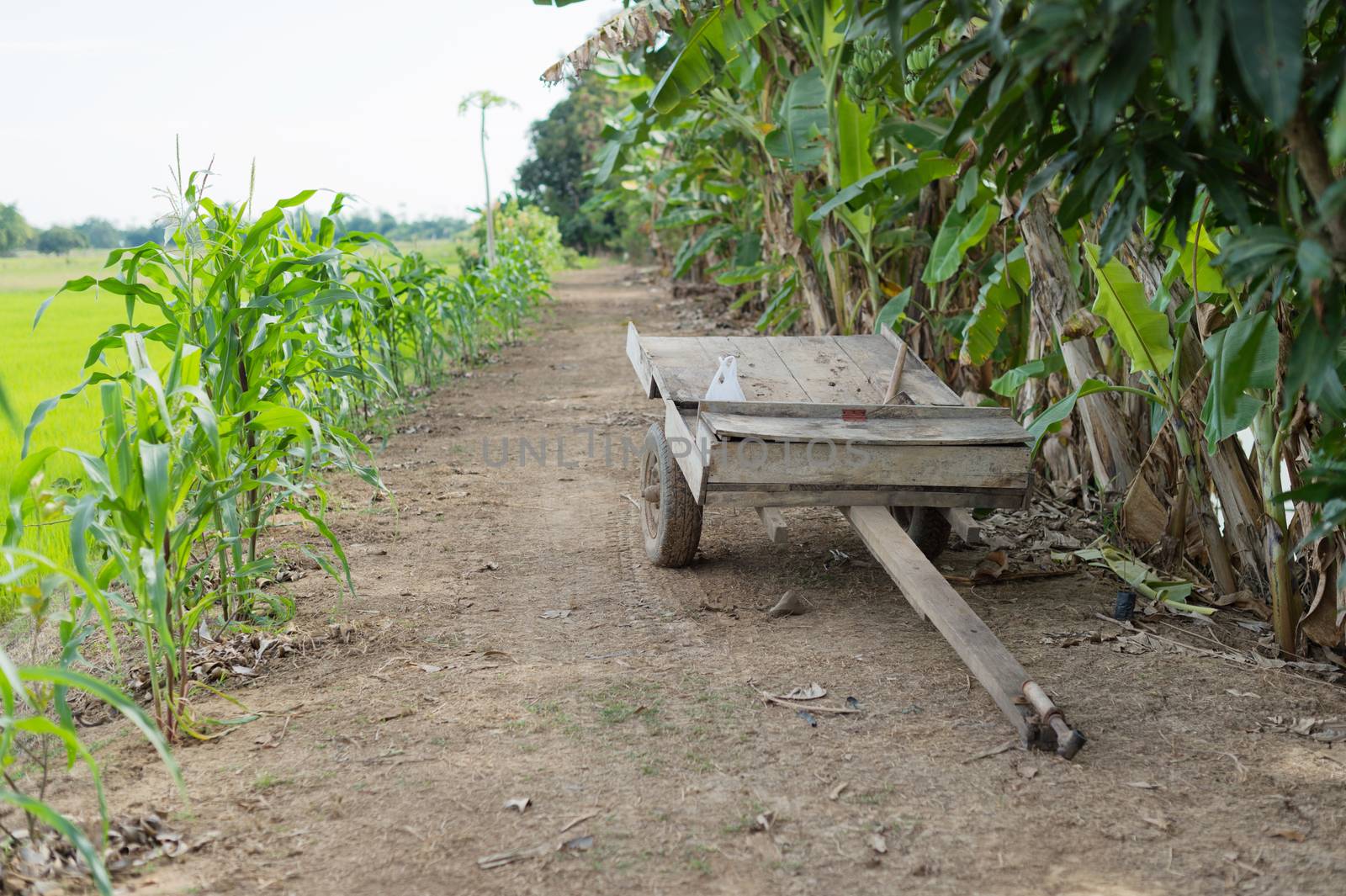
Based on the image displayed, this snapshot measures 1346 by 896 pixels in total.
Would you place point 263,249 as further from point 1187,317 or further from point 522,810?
point 1187,317

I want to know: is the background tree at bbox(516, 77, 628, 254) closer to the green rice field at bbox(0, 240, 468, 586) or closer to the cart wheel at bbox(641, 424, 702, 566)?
the green rice field at bbox(0, 240, 468, 586)

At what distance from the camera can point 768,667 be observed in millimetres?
3424

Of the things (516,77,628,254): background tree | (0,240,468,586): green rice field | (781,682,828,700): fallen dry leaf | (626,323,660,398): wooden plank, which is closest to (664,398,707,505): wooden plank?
(626,323,660,398): wooden plank

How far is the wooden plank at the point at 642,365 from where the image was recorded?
4797mm

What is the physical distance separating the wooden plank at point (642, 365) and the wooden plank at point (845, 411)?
2.70ft

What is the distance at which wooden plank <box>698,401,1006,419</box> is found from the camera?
3.87 m

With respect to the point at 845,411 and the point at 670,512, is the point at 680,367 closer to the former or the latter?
the point at 670,512

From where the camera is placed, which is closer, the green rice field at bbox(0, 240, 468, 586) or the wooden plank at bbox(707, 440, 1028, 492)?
the wooden plank at bbox(707, 440, 1028, 492)

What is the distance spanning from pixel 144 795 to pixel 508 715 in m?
0.95

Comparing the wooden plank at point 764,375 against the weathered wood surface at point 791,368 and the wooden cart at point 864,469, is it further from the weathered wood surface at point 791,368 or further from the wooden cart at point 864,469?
the wooden cart at point 864,469

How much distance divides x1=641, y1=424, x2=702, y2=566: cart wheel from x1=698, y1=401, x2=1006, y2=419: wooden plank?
0.44 meters

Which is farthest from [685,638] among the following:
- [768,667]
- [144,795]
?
[144,795]

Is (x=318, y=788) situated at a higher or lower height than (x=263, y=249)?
lower

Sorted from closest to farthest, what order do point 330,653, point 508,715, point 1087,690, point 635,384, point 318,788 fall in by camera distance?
1. point 318,788
2. point 508,715
3. point 1087,690
4. point 330,653
5. point 635,384
